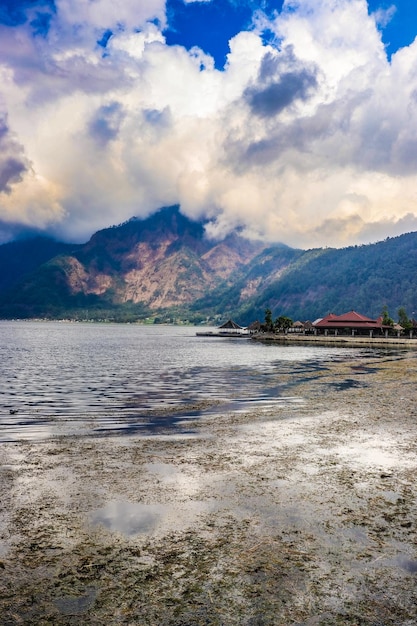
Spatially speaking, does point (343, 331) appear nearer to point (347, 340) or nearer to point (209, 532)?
point (347, 340)

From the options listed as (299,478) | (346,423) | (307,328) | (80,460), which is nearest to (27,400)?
(80,460)

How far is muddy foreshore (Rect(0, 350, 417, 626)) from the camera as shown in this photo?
20.7 feet

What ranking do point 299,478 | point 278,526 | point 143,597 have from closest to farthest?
point 143,597, point 278,526, point 299,478

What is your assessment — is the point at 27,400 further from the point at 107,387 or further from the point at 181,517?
the point at 181,517

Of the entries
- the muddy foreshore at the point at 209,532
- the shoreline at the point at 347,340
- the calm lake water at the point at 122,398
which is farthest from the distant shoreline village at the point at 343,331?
the muddy foreshore at the point at 209,532

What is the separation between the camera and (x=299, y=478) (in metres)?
12.5

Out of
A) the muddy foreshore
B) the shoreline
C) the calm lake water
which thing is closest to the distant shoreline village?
the shoreline

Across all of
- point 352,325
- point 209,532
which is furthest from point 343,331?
point 209,532

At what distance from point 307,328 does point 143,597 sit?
181m

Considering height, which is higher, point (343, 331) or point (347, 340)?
point (343, 331)

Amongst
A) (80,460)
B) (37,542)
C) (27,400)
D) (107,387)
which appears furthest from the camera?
(107,387)

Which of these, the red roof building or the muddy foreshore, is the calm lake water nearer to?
the muddy foreshore

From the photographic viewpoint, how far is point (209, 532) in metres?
8.78

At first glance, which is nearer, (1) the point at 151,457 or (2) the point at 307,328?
(1) the point at 151,457
